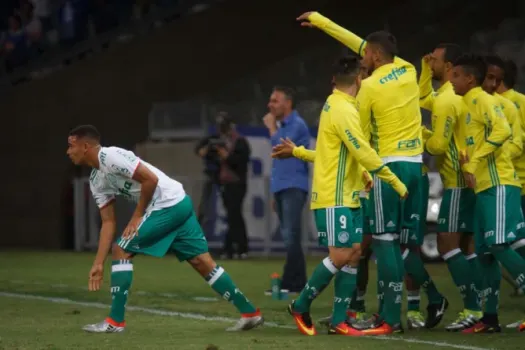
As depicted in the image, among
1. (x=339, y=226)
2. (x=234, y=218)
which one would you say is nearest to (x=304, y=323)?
(x=339, y=226)

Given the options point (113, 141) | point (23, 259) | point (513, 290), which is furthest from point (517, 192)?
point (113, 141)

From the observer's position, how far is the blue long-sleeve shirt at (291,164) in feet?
44.8

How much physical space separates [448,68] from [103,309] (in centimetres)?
391

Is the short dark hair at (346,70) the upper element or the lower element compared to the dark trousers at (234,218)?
upper

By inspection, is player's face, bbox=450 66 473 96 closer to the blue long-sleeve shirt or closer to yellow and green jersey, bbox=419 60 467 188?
yellow and green jersey, bbox=419 60 467 188

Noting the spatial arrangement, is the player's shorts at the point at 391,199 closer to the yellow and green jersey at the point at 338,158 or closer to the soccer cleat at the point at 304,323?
the yellow and green jersey at the point at 338,158

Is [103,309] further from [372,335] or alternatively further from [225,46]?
[225,46]

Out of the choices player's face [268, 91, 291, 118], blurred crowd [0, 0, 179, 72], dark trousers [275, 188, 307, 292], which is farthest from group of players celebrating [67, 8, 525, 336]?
blurred crowd [0, 0, 179, 72]

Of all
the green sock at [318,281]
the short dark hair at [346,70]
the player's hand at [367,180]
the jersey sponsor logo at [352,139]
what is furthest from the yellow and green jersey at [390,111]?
the green sock at [318,281]

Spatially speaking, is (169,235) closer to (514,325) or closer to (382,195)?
(382,195)

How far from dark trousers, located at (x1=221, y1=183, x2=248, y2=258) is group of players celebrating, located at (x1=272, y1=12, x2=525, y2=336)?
30.1 feet

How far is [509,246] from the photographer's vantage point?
33.5 ft

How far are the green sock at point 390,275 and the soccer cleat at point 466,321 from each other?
0.64 metres

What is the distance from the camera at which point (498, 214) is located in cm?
1012
